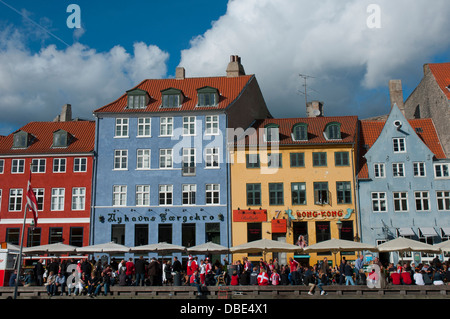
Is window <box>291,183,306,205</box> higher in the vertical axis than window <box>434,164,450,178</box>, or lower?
lower

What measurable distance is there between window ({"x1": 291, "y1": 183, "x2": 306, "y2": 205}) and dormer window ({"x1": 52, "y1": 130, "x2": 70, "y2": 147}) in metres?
19.2

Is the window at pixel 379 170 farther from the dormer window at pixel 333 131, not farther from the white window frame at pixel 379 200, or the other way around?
the dormer window at pixel 333 131

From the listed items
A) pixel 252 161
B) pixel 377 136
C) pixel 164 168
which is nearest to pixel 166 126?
pixel 164 168

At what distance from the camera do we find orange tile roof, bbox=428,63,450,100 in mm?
41844

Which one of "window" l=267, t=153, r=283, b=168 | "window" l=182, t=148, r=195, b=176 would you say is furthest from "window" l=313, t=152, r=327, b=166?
"window" l=182, t=148, r=195, b=176

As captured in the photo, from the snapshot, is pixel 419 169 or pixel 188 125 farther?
pixel 188 125

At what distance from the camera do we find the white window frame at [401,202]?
38688 millimetres

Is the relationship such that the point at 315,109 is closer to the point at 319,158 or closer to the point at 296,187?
the point at 319,158

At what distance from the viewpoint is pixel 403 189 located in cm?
3900

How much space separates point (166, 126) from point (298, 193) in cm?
1202

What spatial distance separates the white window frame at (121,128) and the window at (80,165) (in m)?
3.35

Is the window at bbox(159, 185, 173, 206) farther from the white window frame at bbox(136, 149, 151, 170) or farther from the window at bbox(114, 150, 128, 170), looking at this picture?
the window at bbox(114, 150, 128, 170)

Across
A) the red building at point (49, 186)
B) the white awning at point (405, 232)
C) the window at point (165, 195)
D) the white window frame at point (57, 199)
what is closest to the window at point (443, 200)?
the white awning at point (405, 232)

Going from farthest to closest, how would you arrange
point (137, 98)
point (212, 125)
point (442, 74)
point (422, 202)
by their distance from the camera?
point (442, 74) < point (137, 98) < point (212, 125) < point (422, 202)
